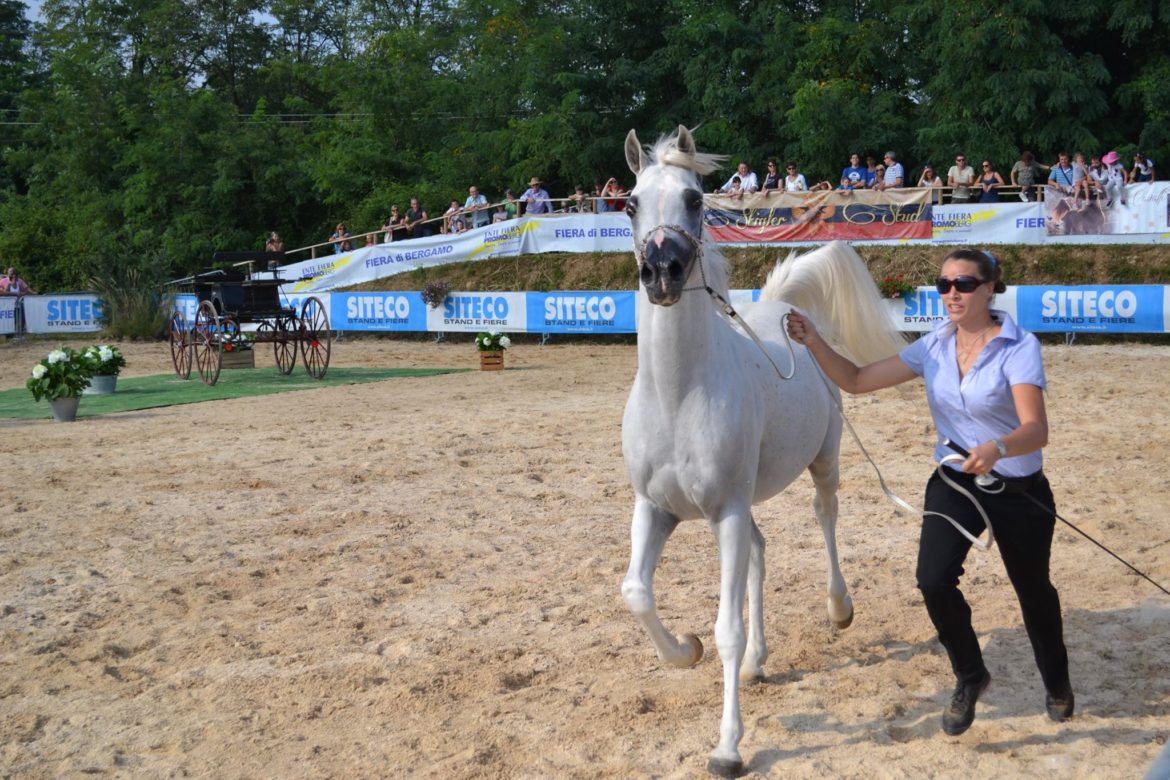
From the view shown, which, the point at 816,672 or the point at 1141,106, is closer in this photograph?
the point at 816,672

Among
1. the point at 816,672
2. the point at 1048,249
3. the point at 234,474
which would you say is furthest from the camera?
the point at 1048,249

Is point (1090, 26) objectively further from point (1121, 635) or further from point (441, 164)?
point (1121, 635)

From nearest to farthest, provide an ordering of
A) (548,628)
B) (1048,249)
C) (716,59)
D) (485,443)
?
(548,628) < (485,443) < (1048,249) < (716,59)

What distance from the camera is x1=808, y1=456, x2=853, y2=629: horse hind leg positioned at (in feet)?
17.4

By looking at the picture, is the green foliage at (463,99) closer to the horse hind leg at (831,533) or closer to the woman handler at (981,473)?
the horse hind leg at (831,533)

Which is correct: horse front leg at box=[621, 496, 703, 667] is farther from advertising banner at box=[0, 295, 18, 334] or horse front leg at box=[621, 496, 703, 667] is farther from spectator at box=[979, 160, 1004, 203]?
advertising banner at box=[0, 295, 18, 334]

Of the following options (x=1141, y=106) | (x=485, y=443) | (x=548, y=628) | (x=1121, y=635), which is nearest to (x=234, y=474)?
(x=485, y=443)

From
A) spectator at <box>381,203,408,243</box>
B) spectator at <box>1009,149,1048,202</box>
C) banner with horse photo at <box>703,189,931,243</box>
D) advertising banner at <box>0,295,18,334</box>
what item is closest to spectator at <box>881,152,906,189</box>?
banner with horse photo at <box>703,189,931,243</box>

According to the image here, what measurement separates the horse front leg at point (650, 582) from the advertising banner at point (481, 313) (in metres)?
19.0

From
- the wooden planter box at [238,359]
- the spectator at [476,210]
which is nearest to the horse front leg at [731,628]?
the wooden planter box at [238,359]

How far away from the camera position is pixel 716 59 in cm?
3203

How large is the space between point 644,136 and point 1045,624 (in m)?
30.5

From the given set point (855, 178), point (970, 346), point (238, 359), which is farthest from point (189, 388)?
point (970, 346)

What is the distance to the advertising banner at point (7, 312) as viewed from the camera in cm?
2675
